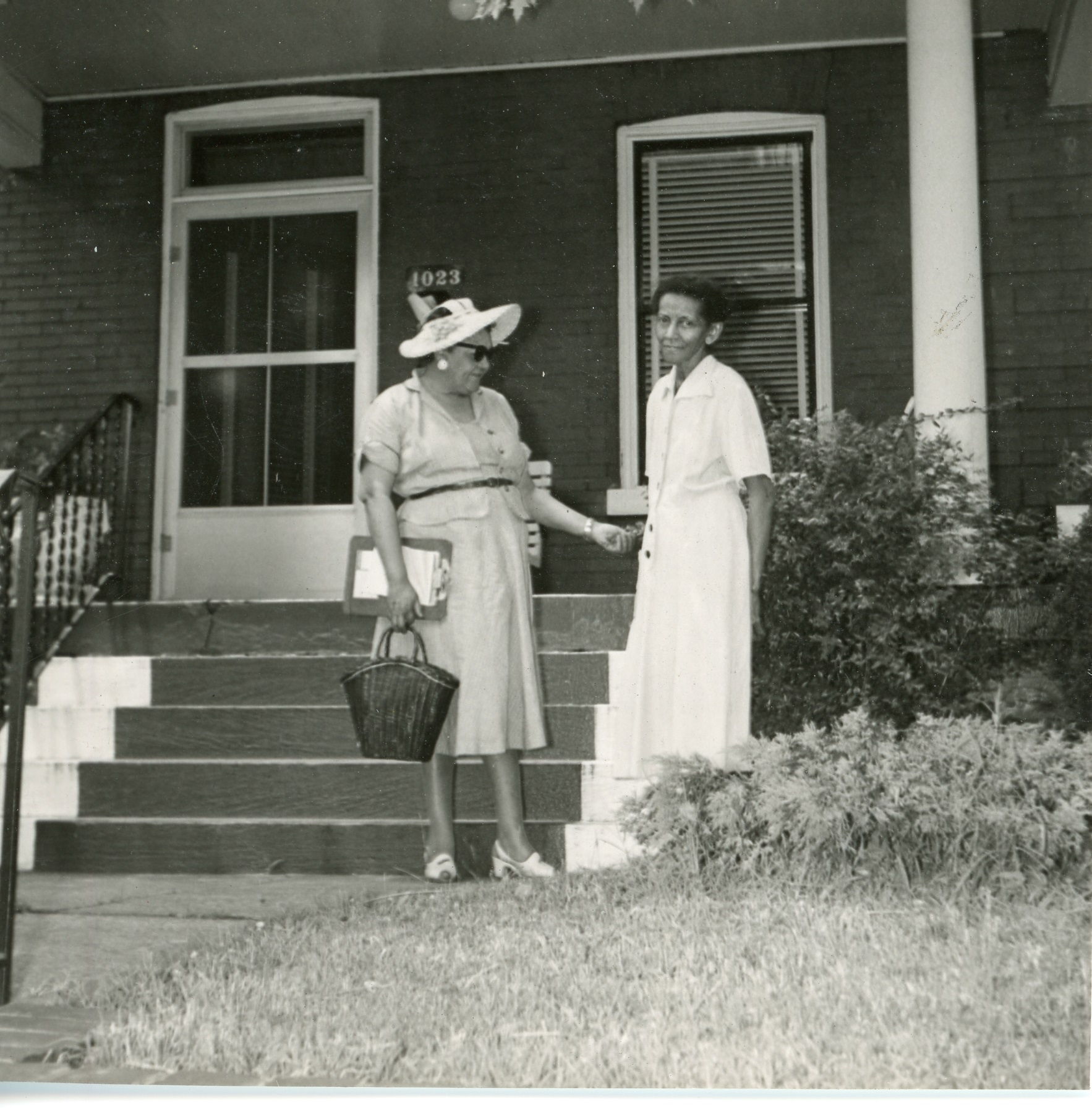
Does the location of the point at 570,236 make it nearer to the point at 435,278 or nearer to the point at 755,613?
the point at 435,278

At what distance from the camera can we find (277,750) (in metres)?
5.33

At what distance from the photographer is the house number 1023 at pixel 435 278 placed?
7227 millimetres

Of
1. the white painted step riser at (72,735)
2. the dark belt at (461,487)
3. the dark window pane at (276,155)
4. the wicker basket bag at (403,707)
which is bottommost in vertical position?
the white painted step riser at (72,735)

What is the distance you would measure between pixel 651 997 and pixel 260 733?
2634 mm

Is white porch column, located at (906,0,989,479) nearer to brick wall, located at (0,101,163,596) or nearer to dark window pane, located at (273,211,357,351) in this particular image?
dark window pane, located at (273,211,357,351)

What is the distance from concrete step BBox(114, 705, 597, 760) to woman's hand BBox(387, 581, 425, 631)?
106 cm

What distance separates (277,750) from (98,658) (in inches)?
38.7

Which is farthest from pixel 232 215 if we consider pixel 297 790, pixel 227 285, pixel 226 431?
pixel 297 790

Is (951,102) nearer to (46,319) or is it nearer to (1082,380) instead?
(1082,380)

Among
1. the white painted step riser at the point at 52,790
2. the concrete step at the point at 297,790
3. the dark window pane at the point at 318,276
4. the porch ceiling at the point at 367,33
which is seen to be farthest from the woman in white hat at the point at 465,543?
the dark window pane at the point at 318,276

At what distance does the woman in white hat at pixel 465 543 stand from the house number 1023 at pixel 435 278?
2733 mm

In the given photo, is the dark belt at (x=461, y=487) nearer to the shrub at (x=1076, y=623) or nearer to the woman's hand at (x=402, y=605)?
the woman's hand at (x=402, y=605)

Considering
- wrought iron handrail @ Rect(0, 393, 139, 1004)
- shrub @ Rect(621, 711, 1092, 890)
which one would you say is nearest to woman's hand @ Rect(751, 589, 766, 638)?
shrub @ Rect(621, 711, 1092, 890)

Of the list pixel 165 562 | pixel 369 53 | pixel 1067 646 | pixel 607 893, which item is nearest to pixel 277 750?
pixel 607 893
